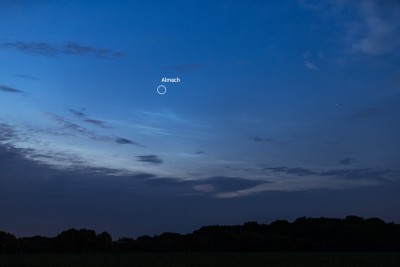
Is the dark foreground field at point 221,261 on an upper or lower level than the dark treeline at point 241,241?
lower

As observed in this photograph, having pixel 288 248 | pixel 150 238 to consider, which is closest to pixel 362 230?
pixel 288 248

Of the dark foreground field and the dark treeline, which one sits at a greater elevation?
the dark treeline

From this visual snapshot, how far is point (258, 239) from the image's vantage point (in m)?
87.0

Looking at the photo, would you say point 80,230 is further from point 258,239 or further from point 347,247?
point 347,247

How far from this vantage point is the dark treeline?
271 ft

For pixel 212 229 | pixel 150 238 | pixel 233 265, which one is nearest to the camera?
pixel 233 265

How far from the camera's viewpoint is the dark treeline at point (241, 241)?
82.8m

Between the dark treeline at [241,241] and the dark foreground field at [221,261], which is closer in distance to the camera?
the dark foreground field at [221,261]

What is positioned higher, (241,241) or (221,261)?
(241,241)

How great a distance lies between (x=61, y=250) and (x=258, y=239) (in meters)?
33.0

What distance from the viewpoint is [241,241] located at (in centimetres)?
8738

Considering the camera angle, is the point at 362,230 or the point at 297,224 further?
the point at 297,224

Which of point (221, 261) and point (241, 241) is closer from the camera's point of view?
point (221, 261)

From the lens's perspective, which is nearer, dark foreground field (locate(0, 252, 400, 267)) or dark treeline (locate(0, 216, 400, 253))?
dark foreground field (locate(0, 252, 400, 267))
